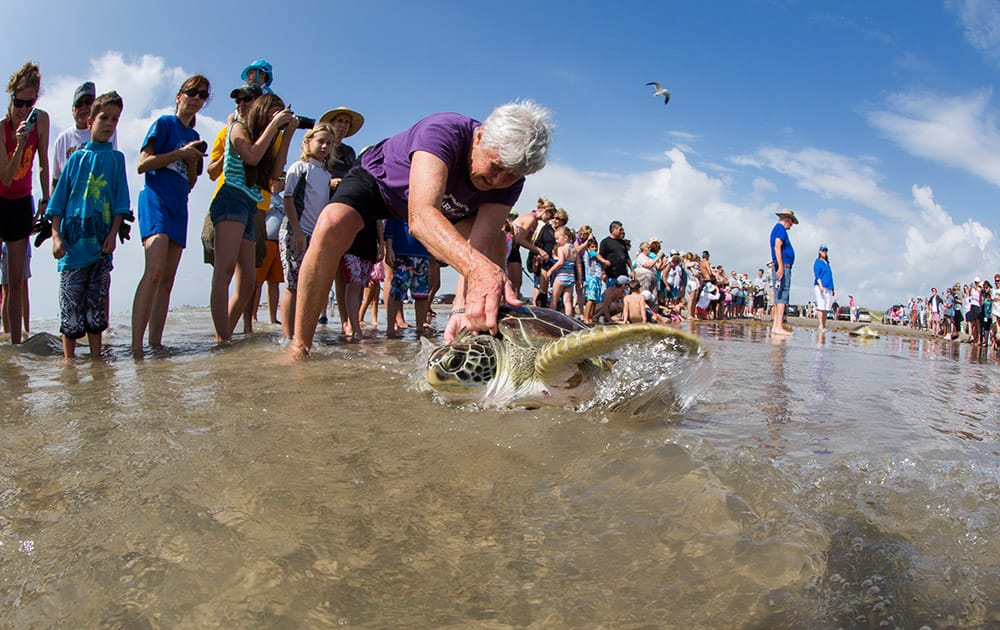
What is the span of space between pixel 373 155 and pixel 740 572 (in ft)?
9.77

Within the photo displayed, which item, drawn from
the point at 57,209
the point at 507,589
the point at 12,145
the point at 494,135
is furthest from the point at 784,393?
the point at 12,145

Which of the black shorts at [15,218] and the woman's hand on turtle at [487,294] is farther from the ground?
the black shorts at [15,218]

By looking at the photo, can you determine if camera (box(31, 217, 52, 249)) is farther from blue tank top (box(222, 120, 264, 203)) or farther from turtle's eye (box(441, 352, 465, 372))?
turtle's eye (box(441, 352, 465, 372))

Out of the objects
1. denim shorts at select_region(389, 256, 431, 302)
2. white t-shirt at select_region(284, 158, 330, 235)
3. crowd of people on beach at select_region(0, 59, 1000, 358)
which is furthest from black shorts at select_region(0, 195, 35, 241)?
denim shorts at select_region(389, 256, 431, 302)

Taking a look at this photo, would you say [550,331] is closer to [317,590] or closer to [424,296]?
[317,590]

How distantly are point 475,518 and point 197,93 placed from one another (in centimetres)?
400

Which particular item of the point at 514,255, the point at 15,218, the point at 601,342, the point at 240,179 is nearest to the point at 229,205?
the point at 240,179

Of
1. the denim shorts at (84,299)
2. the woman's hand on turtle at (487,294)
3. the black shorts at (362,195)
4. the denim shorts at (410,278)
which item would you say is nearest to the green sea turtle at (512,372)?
the woman's hand on turtle at (487,294)

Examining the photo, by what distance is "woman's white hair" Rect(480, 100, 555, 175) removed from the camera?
248 cm

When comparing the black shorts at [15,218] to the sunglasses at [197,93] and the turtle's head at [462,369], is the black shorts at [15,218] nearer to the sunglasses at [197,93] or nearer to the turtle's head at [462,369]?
the sunglasses at [197,93]

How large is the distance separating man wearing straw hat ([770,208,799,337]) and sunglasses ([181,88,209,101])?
25.2 ft

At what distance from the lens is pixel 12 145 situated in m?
4.17

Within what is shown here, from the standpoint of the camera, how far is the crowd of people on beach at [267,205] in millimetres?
2623

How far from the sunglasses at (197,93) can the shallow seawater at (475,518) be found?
2.60 m
